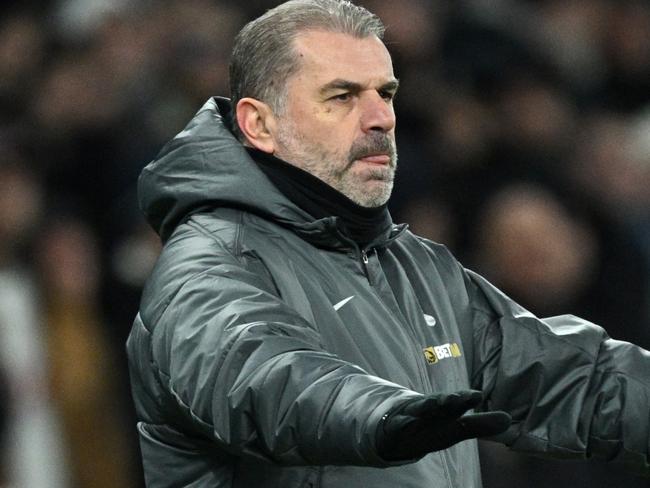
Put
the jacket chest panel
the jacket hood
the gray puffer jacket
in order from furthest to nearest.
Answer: the jacket hood, the jacket chest panel, the gray puffer jacket

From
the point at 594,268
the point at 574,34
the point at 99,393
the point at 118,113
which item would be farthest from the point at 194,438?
the point at 574,34

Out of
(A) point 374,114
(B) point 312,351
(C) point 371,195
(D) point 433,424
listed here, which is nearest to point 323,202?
(C) point 371,195

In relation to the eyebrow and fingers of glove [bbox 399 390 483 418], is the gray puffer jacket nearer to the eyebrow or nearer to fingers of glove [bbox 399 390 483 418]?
fingers of glove [bbox 399 390 483 418]

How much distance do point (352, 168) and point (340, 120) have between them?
4.1 inches

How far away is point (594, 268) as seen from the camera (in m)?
5.64

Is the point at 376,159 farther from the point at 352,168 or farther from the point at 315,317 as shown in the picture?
the point at 315,317

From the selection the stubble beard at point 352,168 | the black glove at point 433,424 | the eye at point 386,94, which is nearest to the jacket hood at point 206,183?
the stubble beard at point 352,168

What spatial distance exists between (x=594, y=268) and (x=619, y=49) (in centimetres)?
348

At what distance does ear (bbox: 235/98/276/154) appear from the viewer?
3.46m

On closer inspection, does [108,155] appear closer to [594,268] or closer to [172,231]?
[594,268]

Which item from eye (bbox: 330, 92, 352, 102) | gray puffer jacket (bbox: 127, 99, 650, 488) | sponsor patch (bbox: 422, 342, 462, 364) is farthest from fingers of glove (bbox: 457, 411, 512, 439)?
eye (bbox: 330, 92, 352, 102)

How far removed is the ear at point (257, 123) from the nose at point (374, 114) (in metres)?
0.21

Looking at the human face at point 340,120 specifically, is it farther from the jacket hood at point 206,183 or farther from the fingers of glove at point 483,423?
the fingers of glove at point 483,423

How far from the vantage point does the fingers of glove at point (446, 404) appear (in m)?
2.38
